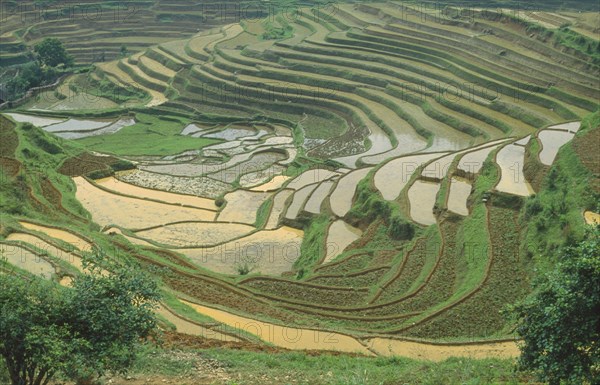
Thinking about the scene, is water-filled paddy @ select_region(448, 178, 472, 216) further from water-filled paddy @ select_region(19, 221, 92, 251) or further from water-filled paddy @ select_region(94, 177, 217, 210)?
water-filled paddy @ select_region(19, 221, 92, 251)

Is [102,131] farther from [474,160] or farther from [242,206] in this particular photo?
[474,160]

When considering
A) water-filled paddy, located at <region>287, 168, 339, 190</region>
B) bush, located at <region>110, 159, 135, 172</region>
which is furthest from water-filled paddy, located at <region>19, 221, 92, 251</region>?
bush, located at <region>110, 159, 135, 172</region>

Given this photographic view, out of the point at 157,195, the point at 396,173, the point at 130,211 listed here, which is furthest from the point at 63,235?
the point at 396,173

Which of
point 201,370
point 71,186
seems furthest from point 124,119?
point 201,370

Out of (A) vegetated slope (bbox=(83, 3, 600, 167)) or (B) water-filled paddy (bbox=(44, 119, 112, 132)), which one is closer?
(A) vegetated slope (bbox=(83, 3, 600, 167))

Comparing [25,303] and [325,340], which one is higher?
[25,303]

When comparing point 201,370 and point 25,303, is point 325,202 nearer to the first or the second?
point 201,370
